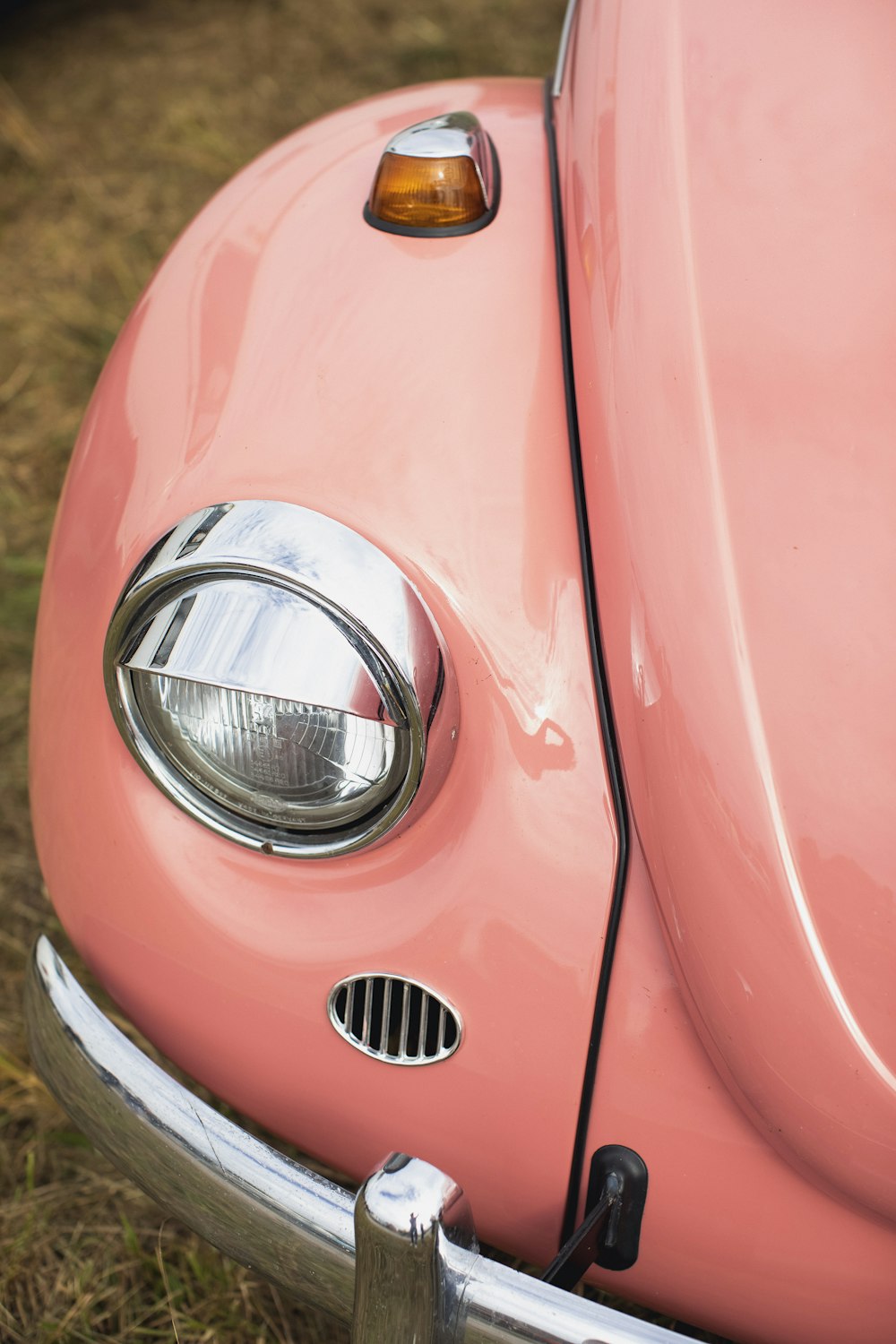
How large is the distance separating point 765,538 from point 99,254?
2.92 meters

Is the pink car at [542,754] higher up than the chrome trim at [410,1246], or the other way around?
the pink car at [542,754]

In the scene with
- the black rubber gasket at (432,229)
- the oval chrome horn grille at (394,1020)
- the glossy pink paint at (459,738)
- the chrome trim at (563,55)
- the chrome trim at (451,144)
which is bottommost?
the oval chrome horn grille at (394,1020)

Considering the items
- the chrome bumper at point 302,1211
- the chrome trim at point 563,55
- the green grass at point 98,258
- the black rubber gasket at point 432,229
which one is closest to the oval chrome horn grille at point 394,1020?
the chrome bumper at point 302,1211

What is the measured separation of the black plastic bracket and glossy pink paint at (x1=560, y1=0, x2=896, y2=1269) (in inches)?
2.7

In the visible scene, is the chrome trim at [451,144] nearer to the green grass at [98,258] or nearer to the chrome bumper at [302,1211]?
the chrome bumper at [302,1211]

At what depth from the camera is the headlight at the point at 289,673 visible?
89 cm

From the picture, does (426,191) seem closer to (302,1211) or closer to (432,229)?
(432,229)

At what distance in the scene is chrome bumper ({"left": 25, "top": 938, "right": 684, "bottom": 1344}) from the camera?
813 mm

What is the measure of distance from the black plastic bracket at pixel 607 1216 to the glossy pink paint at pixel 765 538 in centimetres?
7

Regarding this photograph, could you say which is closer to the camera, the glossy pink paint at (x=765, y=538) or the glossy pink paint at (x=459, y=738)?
the glossy pink paint at (x=765, y=538)

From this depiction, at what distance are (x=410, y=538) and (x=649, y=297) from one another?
0.29m

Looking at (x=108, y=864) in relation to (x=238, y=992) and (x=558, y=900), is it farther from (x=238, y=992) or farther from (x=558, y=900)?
(x=558, y=900)

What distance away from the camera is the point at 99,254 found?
3295 millimetres

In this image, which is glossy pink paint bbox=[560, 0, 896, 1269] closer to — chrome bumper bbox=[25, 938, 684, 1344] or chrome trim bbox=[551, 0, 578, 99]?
chrome bumper bbox=[25, 938, 684, 1344]
